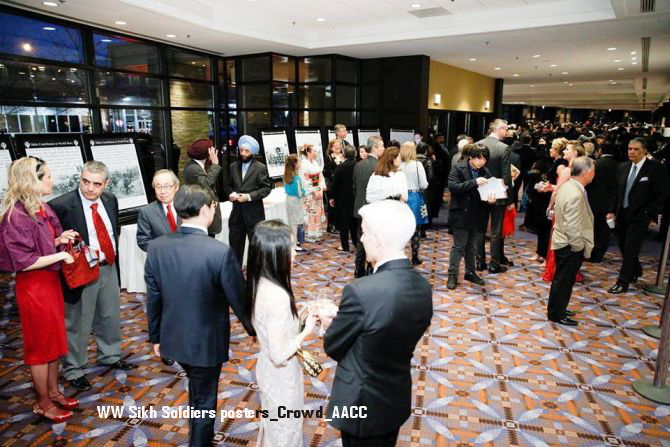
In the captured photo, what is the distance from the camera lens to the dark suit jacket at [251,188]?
469cm

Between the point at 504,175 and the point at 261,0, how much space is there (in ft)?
14.0

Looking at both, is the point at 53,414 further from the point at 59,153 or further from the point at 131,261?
the point at 59,153

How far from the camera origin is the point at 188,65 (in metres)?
9.13

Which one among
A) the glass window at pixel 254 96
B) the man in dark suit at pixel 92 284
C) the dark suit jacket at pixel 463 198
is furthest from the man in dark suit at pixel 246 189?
the glass window at pixel 254 96

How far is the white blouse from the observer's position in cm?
469

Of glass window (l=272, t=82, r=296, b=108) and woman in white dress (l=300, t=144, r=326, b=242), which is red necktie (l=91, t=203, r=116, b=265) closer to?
woman in white dress (l=300, t=144, r=326, b=242)

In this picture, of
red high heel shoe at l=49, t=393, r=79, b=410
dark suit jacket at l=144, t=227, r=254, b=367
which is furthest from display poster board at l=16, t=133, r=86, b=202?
dark suit jacket at l=144, t=227, r=254, b=367

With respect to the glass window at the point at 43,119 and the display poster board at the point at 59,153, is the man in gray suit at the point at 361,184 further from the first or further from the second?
the glass window at the point at 43,119

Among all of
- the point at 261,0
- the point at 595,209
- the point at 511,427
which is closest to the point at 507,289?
the point at 595,209

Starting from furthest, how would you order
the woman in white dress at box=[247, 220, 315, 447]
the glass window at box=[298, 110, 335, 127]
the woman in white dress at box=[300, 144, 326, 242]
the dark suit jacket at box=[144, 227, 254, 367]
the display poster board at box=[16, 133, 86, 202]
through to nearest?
the glass window at box=[298, 110, 335, 127] < the woman in white dress at box=[300, 144, 326, 242] < the display poster board at box=[16, 133, 86, 202] < the dark suit jacket at box=[144, 227, 254, 367] < the woman in white dress at box=[247, 220, 315, 447]

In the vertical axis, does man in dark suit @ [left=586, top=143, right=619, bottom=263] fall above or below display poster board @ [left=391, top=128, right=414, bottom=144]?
below

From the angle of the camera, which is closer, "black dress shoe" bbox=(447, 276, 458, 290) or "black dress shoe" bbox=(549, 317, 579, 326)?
"black dress shoe" bbox=(549, 317, 579, 326)

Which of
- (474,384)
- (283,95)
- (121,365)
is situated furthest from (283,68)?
(474,384)

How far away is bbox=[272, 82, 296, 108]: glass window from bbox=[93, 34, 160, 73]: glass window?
253 centimetres
